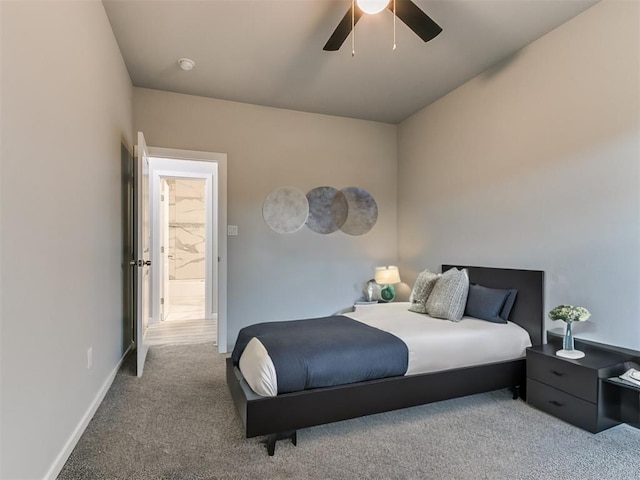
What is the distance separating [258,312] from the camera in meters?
4.05

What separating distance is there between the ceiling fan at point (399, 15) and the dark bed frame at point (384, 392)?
1.98m

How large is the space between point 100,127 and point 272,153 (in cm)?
195

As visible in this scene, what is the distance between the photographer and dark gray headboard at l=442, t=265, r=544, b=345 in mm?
2781

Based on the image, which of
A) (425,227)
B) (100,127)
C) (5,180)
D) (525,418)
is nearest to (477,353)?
(525,418)

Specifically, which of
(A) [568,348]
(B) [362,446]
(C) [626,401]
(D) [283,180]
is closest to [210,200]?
(D) [283,180]

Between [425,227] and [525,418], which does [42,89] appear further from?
[425,227]

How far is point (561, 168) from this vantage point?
8.75 feet

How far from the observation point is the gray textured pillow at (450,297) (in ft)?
9.55

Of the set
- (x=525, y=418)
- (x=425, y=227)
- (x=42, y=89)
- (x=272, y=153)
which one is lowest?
(x=525, y=418)

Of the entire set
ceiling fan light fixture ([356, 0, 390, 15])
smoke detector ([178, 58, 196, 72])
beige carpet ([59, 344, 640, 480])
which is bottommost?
beige carpet ([59, 344, 640, 480])

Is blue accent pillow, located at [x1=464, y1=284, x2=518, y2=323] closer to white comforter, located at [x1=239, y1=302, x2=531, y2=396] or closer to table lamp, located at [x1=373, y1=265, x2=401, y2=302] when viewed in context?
white comforter, located at [x1=239, y1=302, x2=531, y2=396]

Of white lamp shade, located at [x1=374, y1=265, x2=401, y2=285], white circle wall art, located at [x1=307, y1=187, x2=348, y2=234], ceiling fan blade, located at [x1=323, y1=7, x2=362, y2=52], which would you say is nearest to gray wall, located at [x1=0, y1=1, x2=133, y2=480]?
ceiling fan blade, located at [x1=323, y1=7, x2=362, y2=52]

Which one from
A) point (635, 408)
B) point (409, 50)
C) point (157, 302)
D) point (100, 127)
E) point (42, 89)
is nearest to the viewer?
point (42, 89)

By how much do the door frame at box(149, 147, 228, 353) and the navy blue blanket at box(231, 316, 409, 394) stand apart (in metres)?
1.41
